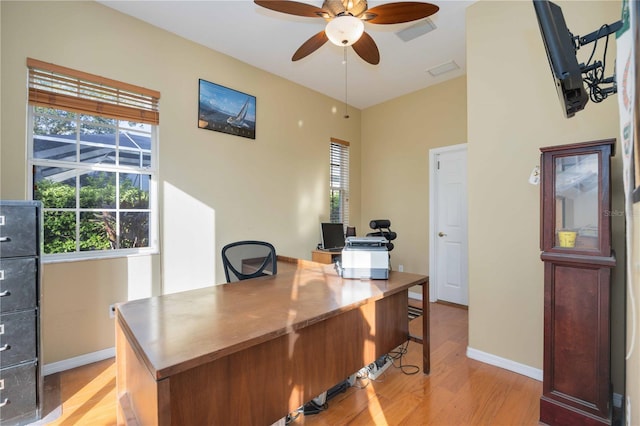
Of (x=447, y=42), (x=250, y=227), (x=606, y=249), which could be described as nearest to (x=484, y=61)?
(x=447, y=42)

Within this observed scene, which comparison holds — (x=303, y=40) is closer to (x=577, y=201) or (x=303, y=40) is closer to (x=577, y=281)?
(x=577, y=201)

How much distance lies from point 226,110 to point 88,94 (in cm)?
124

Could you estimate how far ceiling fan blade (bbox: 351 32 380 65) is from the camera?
2283 millimetres

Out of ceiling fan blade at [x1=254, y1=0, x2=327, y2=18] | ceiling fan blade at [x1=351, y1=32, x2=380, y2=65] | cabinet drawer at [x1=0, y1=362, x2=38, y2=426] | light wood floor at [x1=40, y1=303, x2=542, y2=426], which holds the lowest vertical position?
light wood floor at [x1=40, y1=303, x2=542, y2=426]

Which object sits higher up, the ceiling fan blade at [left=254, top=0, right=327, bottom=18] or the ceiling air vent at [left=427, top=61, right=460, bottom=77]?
the ceiling air vent at [left=427, top=61, right=460, bottom=77]

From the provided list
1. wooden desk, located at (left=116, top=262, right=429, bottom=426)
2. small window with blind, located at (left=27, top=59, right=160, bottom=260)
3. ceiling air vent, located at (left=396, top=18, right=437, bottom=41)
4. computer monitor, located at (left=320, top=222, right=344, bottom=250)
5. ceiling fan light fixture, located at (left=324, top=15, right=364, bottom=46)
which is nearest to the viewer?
wooden desk, located at (left=116, top=262, right=429, bottom=426)

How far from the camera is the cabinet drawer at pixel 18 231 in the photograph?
172 centimetres

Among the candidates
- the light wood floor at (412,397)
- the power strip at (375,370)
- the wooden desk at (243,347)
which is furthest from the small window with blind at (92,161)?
the power strip at (375,370)

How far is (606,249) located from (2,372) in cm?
351

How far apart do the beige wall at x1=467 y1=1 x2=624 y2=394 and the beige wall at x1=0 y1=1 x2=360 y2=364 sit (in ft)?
7.31

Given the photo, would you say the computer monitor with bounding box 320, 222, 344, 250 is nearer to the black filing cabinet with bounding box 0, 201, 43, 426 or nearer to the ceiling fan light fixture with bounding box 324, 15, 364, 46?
the ceiling fan light fixture with bounding box 324, 15, 364, 46

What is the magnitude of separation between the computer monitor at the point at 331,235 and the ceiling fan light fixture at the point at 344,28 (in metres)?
2.58

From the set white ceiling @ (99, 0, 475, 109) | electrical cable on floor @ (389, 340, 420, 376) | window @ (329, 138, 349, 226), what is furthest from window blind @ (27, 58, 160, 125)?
electrical cable on floor @ (389, 340, 420, 376)

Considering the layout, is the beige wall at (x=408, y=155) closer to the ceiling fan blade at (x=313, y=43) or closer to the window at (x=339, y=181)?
the window at (x=339, y=181)
